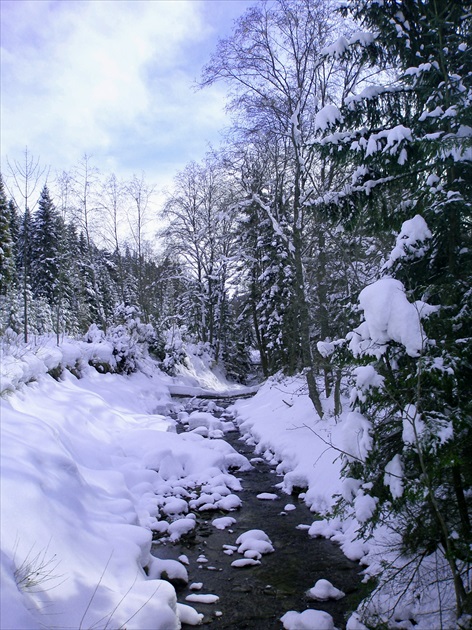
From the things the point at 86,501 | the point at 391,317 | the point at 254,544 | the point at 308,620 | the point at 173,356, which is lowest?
the point at 254,544

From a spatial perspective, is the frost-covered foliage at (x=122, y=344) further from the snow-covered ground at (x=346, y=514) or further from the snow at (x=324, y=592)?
the snow at (x=324, y=592)

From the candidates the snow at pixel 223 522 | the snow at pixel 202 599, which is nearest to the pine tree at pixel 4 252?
the snow at pixel 223 522

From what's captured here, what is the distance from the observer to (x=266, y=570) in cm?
516

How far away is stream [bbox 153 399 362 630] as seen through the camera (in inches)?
169

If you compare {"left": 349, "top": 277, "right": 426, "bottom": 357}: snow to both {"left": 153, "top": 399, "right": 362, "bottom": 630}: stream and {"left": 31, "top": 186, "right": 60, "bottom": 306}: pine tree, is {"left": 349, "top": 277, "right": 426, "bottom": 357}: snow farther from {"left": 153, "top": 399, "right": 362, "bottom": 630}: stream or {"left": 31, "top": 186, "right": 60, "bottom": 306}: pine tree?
{"left": 31, "top": 186, "right": 60, "bottom": 306}: pine tree

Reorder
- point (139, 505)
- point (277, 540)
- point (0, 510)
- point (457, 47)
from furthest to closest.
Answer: point (139, 505) → point (277, 540) → point (457, 47) → point (0, 510)

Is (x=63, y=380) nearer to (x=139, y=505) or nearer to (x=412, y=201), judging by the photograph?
(x=139, y=505)

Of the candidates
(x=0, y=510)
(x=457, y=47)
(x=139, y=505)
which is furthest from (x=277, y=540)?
(x=457, y=47)

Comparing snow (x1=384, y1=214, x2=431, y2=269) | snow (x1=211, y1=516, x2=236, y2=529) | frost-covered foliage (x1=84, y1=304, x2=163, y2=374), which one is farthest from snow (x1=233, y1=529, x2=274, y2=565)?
frost-covered foliage (x1=84, y1=304, x2=163, y2=374)

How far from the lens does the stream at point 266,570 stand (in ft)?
14.1

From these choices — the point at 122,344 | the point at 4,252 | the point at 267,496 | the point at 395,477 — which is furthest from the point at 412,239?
the point at 4,252

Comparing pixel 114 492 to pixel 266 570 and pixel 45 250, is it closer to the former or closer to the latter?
pixel 266 570

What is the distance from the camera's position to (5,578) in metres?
2.66

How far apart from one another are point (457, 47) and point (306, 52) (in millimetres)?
7025
